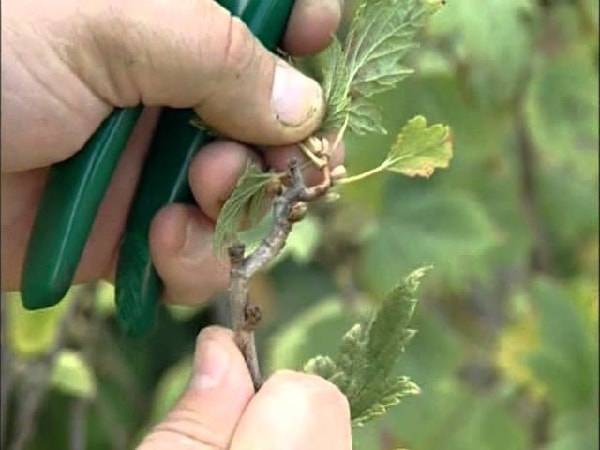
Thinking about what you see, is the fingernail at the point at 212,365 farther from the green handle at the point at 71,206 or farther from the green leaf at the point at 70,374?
the green leaf at the point at 70,374

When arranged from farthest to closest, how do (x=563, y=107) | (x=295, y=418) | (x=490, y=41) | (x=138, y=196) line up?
(x=563, y=107) → (x=490, y=41) → (x=138, y=196) → (x=295, y=418)

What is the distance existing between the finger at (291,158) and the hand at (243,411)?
7cm

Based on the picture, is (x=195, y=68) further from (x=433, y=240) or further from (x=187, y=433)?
(x=433, y=240)

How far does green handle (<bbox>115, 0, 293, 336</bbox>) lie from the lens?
0.54 m

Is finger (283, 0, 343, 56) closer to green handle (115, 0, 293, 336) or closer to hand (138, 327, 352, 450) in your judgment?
green handle (115, 0, 293, 336)

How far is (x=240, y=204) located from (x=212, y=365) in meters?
→ 0.06

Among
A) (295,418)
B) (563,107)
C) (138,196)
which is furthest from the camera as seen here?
(563,107)

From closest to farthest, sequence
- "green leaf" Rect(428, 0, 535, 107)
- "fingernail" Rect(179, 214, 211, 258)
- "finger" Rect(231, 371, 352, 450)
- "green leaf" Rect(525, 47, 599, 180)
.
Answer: "finger" Rect(231, 371, 352, 450) → "fingernail" Rect(179, 214, 211, 258) → "green leaf" Rect(428, 0, 535, 107) → "green leaf" Rect(525, 47, 599, 180)

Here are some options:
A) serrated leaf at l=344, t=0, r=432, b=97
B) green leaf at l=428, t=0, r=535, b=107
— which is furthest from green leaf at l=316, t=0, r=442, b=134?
green leaf at l=428, t=0, r=535, b=107

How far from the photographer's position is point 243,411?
1.62ft

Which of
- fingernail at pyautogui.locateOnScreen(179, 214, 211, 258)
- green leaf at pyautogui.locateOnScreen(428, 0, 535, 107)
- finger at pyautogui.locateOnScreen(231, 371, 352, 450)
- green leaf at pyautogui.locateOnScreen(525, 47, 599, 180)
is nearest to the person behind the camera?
finger at pyautogui.locateOnScreen(231, 371, 352, 450)

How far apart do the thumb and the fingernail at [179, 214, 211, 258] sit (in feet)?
0.20

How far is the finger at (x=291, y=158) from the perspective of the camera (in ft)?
1.72

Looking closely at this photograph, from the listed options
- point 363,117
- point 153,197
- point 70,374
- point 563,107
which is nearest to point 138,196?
point 153,197
